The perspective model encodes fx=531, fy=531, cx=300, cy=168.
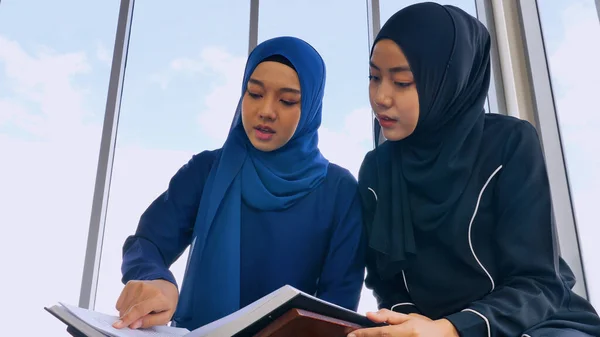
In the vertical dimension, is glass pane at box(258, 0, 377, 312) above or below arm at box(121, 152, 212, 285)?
above

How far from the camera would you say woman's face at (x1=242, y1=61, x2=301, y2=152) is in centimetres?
114

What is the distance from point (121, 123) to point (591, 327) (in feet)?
5.96

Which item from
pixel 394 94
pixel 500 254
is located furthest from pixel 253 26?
pixel 500 254

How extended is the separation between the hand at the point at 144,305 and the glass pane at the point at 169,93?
0.95m

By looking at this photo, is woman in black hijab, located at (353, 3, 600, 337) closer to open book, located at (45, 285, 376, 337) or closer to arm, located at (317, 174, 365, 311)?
arm, located at (317, 174, 365, 311)

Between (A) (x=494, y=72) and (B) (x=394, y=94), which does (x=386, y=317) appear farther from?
(A) (x=494, y=72)

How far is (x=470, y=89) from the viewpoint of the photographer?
1.08 m

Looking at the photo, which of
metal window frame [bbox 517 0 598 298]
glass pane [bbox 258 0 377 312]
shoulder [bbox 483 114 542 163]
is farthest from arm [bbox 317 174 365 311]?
metal window frame [bbox 517 0 598 298]

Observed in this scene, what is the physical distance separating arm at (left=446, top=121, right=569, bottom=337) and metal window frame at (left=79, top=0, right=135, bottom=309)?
4.79ft

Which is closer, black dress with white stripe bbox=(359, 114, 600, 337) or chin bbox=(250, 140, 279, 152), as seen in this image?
black dress with white stripe bbox=(359, 114, 600, 337)

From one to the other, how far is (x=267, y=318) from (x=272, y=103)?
58cm

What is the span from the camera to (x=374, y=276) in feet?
3.65

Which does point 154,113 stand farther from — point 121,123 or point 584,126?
point 584,126

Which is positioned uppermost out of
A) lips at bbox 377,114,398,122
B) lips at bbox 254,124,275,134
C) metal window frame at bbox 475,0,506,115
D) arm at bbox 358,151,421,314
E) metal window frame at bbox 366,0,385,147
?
metal window frame at bbox 366,0,385,147
